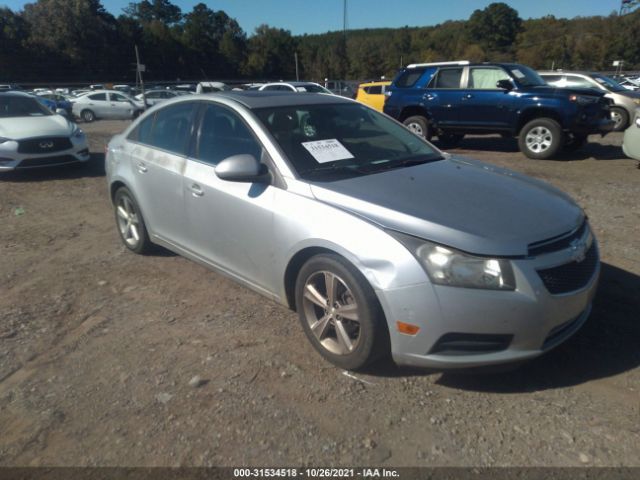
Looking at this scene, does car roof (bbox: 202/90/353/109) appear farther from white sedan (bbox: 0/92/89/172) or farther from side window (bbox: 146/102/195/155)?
white sedan (bbox: 0/92/89/172)

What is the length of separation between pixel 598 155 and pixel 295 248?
957 cm

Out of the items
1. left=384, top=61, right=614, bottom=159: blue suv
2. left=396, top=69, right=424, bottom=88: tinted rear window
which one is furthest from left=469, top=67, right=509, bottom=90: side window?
left=396, top=69, right=424, bottom=88: tinted rear window

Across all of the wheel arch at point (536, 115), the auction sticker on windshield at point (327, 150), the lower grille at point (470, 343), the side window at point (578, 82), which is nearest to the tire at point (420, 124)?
the wheel arch at point (536, 115)

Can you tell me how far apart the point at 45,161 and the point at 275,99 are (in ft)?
21.7

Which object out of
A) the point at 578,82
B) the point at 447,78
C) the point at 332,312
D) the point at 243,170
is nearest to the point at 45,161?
the point at 243,170

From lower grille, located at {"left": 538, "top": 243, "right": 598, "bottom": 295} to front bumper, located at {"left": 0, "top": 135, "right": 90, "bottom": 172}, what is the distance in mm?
8716

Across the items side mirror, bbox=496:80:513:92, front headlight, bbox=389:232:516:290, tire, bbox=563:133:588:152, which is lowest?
tire, bbox=563:133:588:152

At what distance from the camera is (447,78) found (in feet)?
35.3

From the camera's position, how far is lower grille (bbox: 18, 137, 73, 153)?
27.7 ft

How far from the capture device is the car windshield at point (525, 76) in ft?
32.6

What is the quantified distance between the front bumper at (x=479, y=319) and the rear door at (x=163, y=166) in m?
2.14

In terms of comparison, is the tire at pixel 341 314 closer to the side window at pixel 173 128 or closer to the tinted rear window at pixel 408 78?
the side window at pixel 173 128

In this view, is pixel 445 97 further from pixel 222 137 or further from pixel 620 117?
pixel 222 137

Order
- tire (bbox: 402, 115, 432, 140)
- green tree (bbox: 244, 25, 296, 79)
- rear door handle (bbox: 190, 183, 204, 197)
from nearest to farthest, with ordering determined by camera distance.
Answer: rear door handle (bbox: 190, 183, 204, 197)
tire (bbox: 402, 115, 432, 140)
green tree (bbox: 244, 25, 296, 79)
